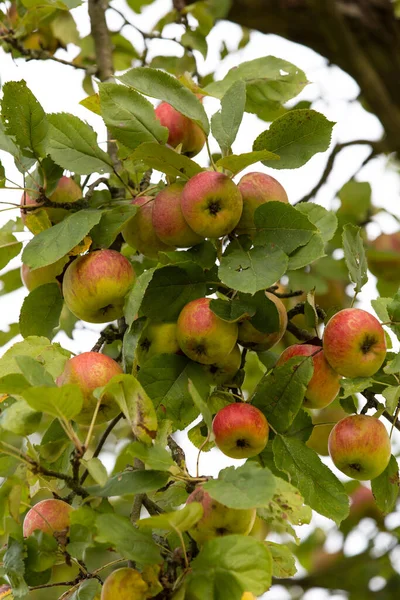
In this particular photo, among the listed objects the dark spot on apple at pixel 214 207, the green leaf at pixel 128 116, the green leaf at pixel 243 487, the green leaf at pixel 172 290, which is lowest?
the green leaf at pixel 243 487

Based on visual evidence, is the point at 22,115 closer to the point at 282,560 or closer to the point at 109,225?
the point at 109,225

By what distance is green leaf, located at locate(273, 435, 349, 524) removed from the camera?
995 millimetres

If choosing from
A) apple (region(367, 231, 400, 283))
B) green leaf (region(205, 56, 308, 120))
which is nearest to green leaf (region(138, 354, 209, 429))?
green leaf (region(205, 56, 308, 120))

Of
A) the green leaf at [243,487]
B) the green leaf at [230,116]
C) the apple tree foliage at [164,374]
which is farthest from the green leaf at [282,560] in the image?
the green leaf at [230,116]

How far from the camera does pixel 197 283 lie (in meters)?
1.08

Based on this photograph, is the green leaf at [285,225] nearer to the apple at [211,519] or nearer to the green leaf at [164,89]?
the green leaf at [164,89]

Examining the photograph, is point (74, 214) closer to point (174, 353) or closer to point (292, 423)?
point (174, 353)

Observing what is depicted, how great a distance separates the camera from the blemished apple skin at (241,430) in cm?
96

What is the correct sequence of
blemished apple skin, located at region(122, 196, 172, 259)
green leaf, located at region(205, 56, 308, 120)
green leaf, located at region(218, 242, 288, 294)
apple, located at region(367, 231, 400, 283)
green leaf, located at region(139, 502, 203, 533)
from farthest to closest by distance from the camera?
apple, located at region(367, 231, 400, 283), green leaf, located at region(205, 56, 308, 120), blemished apple skin, located at region(122, 196, 172, 259), green leaf, located at region(218, 242, 288, 294), green leaf, located at region(139, 502, 203, 533)

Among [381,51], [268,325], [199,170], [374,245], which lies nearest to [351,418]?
[268,325]

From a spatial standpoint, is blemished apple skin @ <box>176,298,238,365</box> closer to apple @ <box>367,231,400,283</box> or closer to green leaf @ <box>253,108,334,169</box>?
green leaf @ <box>253,108,334,169</box>

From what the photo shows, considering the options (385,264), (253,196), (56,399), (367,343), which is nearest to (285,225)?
(253,196)

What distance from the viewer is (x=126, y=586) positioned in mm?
846

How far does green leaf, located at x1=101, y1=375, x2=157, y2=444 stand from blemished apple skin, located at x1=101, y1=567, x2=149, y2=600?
0.15 m
